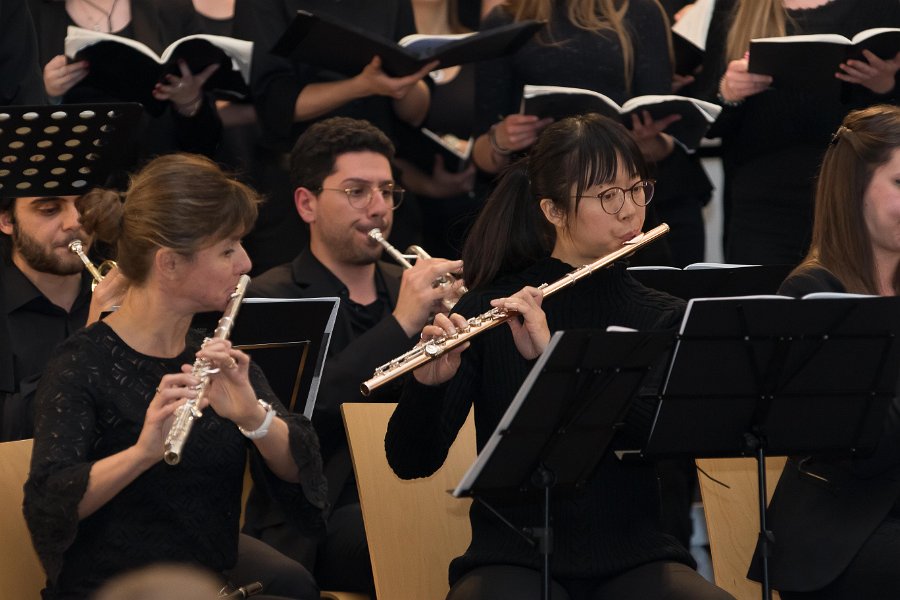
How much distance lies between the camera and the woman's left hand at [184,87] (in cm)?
415

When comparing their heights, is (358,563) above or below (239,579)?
below

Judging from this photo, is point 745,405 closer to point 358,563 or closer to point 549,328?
point 549,328

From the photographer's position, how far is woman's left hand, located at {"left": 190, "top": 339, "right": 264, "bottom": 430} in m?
2.64

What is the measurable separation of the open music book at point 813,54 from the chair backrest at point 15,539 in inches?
93.4

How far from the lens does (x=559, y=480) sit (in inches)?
104

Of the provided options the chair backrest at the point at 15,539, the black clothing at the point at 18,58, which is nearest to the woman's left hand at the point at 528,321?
the chair backrest at the point at 15,539

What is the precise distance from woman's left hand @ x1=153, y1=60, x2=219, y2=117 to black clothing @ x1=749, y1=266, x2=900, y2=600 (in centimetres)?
200

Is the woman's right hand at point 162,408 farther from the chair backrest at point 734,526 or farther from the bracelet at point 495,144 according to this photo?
the bracelet at point 495,144

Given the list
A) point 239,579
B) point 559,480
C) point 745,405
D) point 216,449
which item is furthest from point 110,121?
point 745,405

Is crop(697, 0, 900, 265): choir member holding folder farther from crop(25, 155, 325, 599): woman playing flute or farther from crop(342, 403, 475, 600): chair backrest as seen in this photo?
crop(25, 155, 325, 599): woman playing flute

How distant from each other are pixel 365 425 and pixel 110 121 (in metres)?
0.93

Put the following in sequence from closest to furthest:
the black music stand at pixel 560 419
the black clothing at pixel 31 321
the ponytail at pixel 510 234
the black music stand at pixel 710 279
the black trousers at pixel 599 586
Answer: the black music stand at pixel 560 419 < the black trousers at pixel 599 586 < the ponytail at pixel 510 234 < the black music stand at pixel 710 279 < the black clothing at pixel 31 321

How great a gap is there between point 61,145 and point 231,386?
2.91ft

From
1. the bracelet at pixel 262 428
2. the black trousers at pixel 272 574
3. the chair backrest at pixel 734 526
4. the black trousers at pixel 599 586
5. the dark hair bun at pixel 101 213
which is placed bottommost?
the black trousers at pixel 272 574
